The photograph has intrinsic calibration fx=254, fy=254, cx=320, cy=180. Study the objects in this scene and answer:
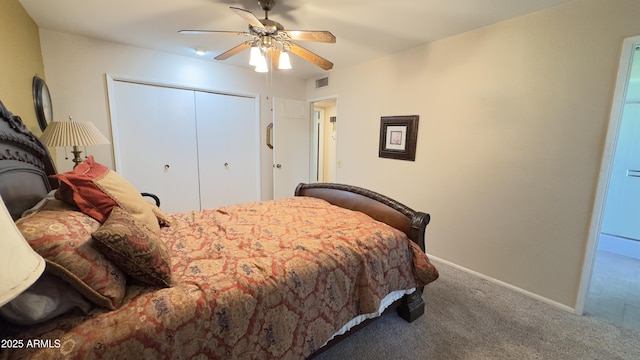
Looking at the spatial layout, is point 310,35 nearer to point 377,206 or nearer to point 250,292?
point 377,206

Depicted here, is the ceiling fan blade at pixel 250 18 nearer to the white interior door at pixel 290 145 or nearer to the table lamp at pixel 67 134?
the table lamp at pixel 67 134

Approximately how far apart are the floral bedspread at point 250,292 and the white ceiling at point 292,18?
5.50ft

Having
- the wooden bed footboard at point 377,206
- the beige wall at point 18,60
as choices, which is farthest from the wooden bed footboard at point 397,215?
the beige wall at point 18,60

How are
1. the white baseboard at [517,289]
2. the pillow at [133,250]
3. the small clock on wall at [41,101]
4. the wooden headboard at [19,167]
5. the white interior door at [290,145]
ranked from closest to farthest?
the pillow at [133,250], the wooden headboard at [19,167], the white baseboard at [517,289], the small clock on wall at [41,101], the white interior door at [290,145]

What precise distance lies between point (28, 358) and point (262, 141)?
351 cm

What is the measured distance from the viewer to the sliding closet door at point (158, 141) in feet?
9.84

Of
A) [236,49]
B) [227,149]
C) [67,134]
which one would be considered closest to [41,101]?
[67,134]

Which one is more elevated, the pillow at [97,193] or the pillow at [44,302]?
the pillow at [97,193]

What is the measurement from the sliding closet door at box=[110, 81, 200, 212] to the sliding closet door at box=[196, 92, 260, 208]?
0.44 feet

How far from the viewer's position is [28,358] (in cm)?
77

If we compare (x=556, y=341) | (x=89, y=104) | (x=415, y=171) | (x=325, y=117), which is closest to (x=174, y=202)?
(x=89, y=104)

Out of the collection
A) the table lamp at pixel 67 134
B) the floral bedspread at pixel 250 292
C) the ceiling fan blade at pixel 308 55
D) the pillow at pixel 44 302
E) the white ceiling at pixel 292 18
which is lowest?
the floral bedspread at pixel 250 292

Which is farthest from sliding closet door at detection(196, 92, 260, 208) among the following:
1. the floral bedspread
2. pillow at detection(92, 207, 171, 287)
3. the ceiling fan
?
pillow at detection(92, 207, 171, 287)

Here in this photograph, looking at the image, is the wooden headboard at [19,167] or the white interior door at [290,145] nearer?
the wooden headboard at [19,167]
